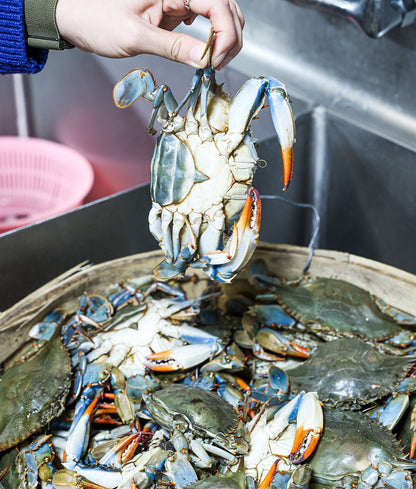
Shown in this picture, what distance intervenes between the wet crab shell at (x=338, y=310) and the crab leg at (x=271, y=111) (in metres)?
0.64

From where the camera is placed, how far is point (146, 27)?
1114 mm

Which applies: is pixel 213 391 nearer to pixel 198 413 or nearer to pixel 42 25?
pixel 198 413

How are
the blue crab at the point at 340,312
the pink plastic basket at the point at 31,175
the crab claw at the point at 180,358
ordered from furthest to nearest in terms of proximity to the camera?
the pink plastic basket at the point at 31,175
the blue crab at the point at 340,312
the crab claw at the point at 180,358

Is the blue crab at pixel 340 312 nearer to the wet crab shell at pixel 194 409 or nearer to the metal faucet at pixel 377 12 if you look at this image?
the wet crab shell at pixel 194 409

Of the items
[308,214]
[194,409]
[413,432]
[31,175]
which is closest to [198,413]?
[194,409]

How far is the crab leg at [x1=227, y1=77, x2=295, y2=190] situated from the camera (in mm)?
1084

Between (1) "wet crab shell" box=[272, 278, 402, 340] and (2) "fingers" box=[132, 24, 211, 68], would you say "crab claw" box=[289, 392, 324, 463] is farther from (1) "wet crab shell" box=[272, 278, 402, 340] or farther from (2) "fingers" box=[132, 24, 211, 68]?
(2) "fingers" box=[132, 24, 211, 68]

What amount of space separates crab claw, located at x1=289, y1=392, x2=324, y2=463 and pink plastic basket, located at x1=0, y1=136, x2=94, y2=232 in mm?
1760

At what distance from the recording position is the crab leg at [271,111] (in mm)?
1084

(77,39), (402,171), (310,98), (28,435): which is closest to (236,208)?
(77,39)

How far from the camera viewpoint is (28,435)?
1329 millimetres

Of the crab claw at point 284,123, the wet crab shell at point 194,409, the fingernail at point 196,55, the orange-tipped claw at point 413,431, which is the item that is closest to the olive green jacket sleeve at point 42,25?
the fingernail at point 196,55

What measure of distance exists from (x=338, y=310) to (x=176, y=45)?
90 centimetres

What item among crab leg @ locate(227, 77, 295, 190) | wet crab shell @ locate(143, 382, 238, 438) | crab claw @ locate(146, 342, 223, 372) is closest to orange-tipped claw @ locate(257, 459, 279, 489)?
wet crab shell @ locate(143, 382, 238, 438)
